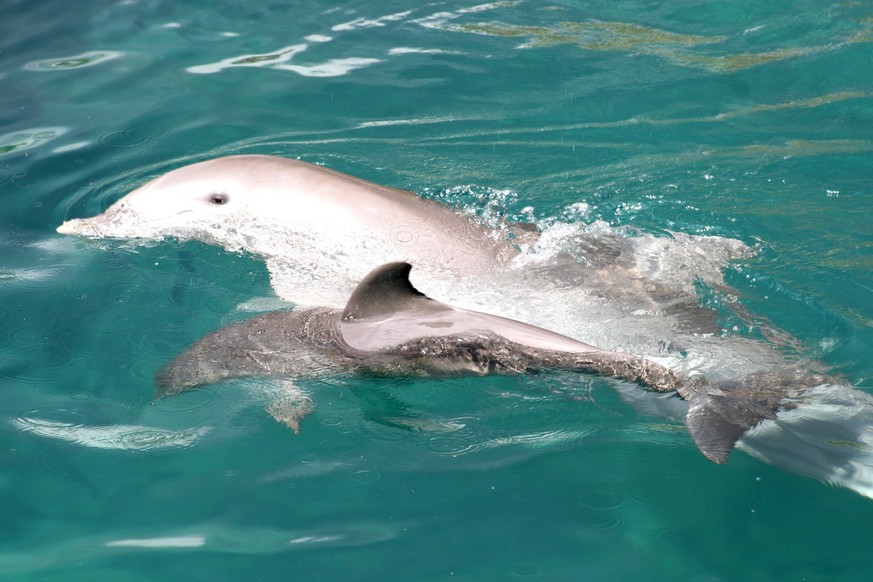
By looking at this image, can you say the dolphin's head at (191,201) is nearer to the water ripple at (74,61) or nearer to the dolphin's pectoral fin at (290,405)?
the dolphin's pectoral fin at (290,405)

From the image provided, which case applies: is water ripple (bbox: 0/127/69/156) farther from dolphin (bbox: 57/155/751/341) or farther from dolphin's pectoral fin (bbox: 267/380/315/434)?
dolphin's pectoral fin (bbox: 267/380/315/434)

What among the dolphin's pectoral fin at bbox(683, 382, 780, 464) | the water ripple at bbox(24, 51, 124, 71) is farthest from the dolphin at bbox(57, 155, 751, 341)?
the water ripple at bbox(24, 51, 124, 71)

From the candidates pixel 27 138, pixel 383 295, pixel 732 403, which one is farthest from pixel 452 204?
pixel 27 138

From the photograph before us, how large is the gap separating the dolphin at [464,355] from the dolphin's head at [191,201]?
5.30 ft

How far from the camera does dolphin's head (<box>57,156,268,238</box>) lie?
5.96 meters

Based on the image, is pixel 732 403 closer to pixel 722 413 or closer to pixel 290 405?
pixel 722 413

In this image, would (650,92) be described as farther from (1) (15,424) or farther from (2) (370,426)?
(1) (15,424)

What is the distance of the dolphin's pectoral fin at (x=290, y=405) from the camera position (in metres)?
4.53

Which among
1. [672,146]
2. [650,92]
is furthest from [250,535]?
[650,92]

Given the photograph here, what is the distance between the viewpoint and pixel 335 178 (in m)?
5.82

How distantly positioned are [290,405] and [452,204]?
238 cm

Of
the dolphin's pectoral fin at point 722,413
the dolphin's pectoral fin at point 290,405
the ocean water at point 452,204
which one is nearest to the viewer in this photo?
the ocean water at point 452,204

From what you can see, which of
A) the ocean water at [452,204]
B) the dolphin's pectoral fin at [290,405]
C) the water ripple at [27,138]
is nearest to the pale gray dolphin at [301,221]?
the ocean water at [452,204]

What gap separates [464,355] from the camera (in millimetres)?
4270
